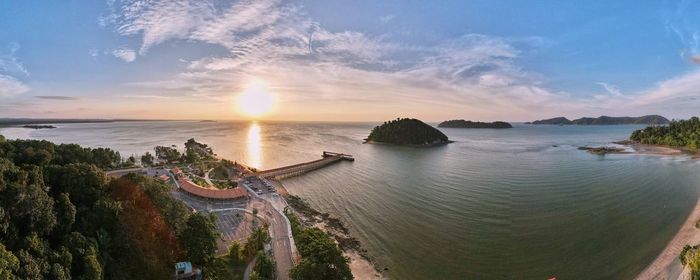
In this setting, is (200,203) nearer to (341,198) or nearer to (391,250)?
(341,198)

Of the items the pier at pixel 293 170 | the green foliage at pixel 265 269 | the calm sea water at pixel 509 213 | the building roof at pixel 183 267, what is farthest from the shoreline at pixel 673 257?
the pier at pixel 293 170

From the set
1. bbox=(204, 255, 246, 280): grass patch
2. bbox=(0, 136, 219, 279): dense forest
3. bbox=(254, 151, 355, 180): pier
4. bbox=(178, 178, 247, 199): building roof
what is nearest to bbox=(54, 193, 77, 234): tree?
bbox=(0, 136, 219, 279): dense forest

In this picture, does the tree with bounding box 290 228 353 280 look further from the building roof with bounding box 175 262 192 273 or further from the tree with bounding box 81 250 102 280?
the tree with bounding box 81 250 102 280

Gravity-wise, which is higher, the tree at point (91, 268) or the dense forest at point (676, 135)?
the dense forest at point (676, 135)

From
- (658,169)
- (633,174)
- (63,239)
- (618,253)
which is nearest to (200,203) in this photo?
(63,239)

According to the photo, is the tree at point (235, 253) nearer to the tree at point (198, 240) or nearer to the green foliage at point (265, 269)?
the tree at point (198, 240)

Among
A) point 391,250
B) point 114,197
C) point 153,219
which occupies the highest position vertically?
point 114,197
